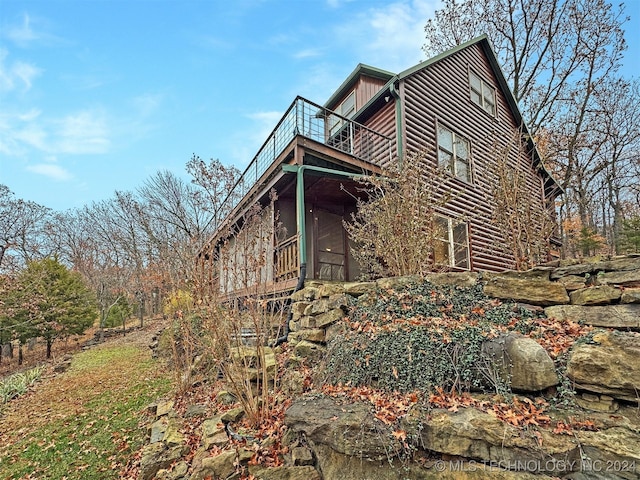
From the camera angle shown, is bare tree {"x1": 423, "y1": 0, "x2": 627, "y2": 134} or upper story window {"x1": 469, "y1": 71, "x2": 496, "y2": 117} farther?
bare tree {"x1": 423, "y1": 0, "x2": 627, "y2": 134}

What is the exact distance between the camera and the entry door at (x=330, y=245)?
9.07 meters

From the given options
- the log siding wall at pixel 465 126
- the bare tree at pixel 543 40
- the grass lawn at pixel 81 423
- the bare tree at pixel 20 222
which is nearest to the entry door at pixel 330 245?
the log siding wall at pixel 465 126

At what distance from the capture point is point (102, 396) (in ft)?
23.9

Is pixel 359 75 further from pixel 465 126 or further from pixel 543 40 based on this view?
pixel 543 40

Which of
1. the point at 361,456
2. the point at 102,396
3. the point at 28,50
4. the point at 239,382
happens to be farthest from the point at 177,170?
the point at 361,456

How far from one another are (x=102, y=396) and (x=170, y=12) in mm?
9633

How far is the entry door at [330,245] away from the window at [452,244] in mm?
2561

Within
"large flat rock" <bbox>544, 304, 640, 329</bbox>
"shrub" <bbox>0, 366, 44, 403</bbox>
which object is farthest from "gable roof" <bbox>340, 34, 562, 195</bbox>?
"shrub" <bbox>0, 366, 44, 403</bbox>

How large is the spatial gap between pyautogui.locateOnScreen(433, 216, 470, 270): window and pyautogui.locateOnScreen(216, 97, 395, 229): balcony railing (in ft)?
8.26

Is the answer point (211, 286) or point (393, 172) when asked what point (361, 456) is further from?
point (393, 172)

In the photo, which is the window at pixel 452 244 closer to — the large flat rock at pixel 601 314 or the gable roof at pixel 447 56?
the gable roof at pixel 447 56

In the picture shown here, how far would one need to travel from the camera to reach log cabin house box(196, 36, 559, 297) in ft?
25.6

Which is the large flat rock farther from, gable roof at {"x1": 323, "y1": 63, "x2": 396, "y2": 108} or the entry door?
gable roof at {"x1": 323, "y1": 63, "x2": 396, "y2": 108}

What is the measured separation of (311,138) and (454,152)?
5.28 metres
